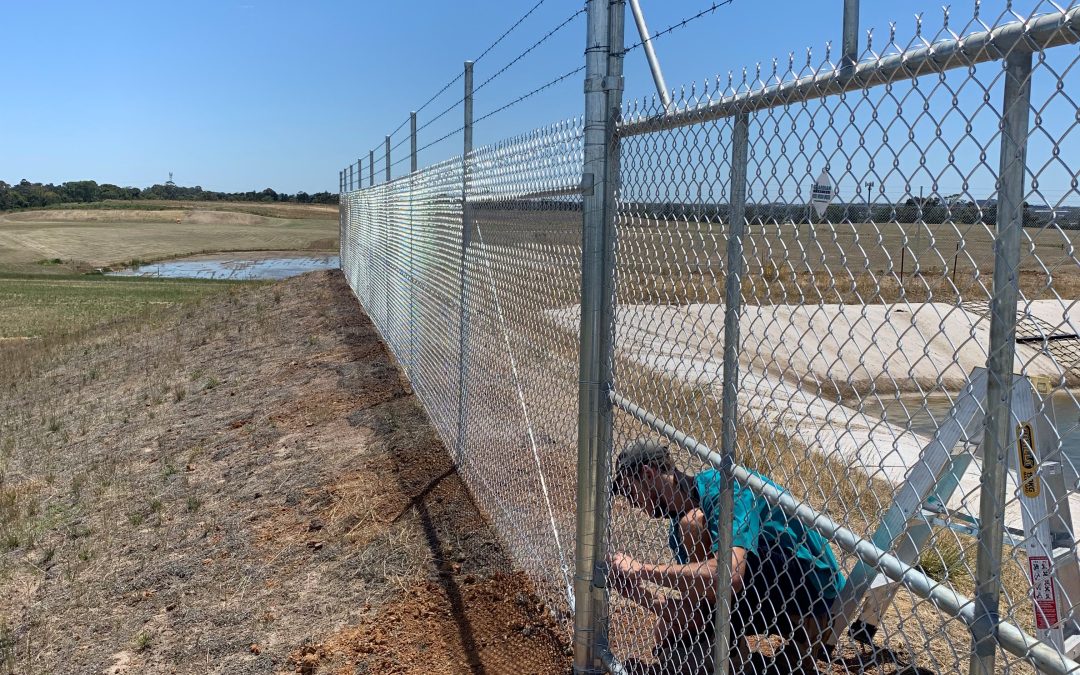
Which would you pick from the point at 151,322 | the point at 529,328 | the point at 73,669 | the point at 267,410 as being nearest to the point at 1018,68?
the point at 529,328

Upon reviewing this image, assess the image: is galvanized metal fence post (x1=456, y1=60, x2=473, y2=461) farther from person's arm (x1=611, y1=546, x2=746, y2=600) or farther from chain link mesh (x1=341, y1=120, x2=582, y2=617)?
person's arm (x1=611, y1=546, x2=746, y2=600)

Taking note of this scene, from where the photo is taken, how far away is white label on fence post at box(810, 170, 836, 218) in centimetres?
194

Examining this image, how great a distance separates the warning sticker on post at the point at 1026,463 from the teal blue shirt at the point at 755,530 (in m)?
1.15

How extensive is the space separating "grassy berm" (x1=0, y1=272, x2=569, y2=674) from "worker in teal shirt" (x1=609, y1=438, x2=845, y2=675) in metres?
0.73

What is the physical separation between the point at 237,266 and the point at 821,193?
68.6 meters

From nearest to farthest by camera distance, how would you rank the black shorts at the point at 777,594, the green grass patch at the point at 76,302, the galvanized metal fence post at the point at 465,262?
the black shorts at the point at 777,594 → the galvanized metal fence post at the point at 465,262 → the green grass patch at the point at 76,302

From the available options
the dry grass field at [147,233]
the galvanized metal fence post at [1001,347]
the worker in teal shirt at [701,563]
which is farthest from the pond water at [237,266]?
the galvanized metal fence post at [1001,347]

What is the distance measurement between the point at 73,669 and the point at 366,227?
1105 centimetres

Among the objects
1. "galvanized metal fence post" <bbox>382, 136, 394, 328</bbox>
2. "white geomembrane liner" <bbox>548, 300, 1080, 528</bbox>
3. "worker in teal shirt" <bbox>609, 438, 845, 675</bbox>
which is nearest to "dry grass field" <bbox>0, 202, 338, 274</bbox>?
"galvanized metal fence post" <bbox>382, 136, 394, 328</bbox>

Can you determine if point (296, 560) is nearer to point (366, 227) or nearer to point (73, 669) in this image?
point (73, 669)

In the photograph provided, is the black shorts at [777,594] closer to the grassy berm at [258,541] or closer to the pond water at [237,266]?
the grassy berm at [258,541]

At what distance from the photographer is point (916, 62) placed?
1761 millimetres

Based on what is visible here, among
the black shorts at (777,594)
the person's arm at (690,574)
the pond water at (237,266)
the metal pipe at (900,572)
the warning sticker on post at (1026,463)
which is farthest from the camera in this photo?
the pond water at (237,266)

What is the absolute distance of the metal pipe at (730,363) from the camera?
243cm
